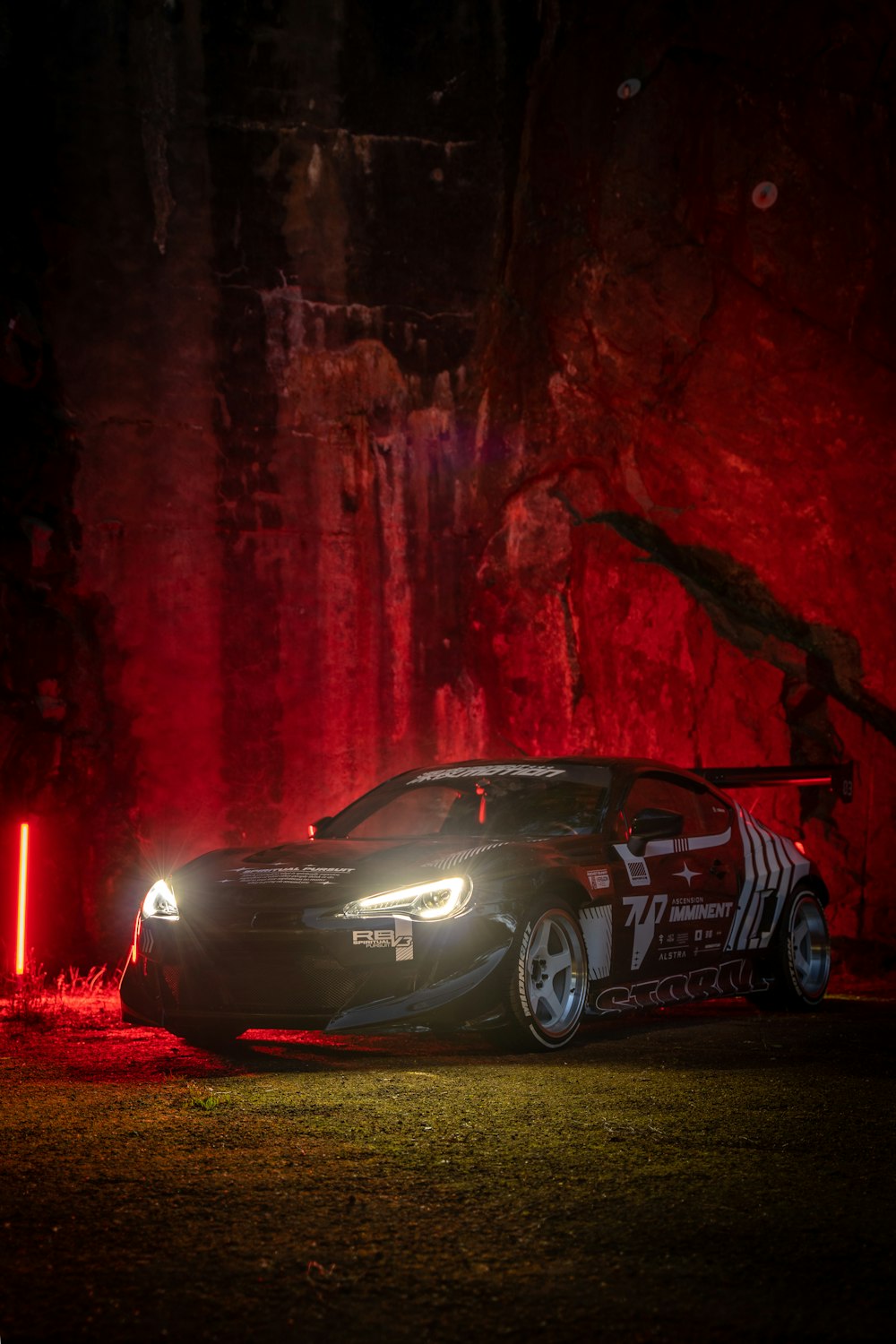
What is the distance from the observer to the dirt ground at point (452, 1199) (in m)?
2.86

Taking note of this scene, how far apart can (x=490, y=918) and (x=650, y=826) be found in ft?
4.71

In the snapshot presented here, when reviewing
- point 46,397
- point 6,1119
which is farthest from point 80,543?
point 6,1119

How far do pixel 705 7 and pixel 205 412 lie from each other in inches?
199

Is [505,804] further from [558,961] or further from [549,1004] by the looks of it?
[549,1004]

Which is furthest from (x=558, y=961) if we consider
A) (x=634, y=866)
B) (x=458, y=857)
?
(x=634, y=866)

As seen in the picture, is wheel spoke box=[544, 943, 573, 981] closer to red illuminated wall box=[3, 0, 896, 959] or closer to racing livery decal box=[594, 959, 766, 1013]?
racing livery decal box=[594, 959, 766, 1013]

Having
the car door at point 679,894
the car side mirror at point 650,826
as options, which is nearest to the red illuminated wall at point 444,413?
the car door at point 679,894

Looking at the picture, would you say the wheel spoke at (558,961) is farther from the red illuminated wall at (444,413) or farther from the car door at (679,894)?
the red illuminated wall at (444,413)

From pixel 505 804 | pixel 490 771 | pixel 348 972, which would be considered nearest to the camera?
pixel 348 972

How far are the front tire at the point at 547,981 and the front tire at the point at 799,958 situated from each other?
2.05 meters

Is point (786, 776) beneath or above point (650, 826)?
above

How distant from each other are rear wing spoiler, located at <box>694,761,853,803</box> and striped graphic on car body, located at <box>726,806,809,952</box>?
0.78 metres

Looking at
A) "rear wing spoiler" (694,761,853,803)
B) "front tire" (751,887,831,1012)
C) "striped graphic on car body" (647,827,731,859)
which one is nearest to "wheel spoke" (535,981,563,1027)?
"striped graphic on car body" (647,827,731,859)

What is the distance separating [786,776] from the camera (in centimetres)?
984
